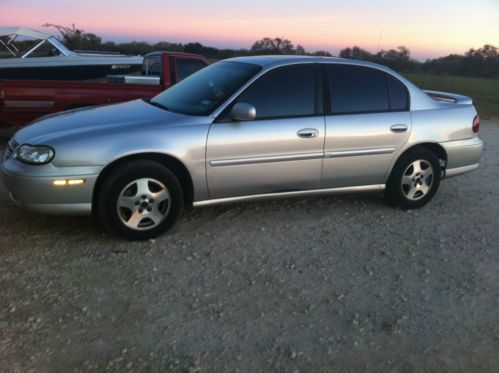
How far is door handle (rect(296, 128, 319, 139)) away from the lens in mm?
4516

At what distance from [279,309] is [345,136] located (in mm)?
2091

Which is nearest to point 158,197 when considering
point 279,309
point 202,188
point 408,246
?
point 202,188

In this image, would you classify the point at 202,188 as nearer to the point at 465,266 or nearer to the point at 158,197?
the point at 158,197

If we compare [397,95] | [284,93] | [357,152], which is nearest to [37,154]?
[284,93]

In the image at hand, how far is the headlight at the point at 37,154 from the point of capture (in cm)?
381

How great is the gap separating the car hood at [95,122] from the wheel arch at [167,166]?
25 cm

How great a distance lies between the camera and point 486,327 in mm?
3174

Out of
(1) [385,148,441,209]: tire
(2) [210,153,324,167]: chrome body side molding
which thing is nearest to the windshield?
(2) [210,153,324,167]: chrome body side molding

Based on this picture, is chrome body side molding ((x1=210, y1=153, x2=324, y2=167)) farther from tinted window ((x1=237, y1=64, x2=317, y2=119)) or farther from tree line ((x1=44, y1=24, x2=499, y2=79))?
tree line ((x1=44, y1=24, x2=499, y2=79))

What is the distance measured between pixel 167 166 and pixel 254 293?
143 centimetres

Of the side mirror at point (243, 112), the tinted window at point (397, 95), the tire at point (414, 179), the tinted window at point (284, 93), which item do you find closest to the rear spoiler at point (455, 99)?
the tinted window at point (397, 95)

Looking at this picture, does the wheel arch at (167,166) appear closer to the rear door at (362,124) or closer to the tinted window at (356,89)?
the rear door at (362,124)

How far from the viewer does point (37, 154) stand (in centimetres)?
383

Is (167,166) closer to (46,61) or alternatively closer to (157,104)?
(157,104)
